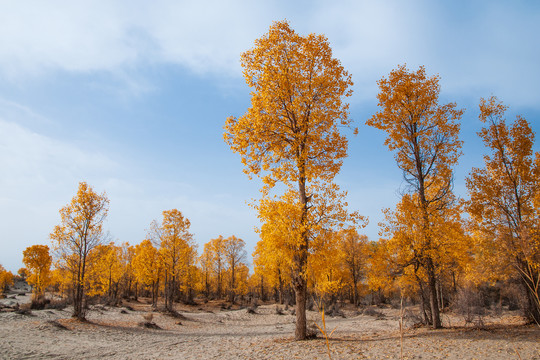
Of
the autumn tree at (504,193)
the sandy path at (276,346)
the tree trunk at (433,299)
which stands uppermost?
the autumn tree at (504,193)

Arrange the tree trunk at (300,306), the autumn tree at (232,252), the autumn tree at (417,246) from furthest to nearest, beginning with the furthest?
the autumn tree at (232,252) → the autumn tree at (417,246) → the tree trunk at (300,306)

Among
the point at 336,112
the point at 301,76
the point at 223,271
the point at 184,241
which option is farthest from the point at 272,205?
the point at 223,271

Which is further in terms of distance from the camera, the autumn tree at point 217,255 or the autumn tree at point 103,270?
the autumn tree at point 217,255

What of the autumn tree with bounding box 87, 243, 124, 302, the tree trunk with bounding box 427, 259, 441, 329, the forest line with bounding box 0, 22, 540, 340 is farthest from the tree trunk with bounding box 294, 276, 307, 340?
the autumn tree with bounding box 87, 243, 124, 302

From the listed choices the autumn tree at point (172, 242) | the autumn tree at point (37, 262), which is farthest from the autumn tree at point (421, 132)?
the autumn tree at point (37, 262)

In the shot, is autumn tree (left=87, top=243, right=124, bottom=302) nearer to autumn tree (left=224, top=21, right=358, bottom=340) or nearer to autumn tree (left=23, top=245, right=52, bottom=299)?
autumn tree (left=23, top=245, right=52, bottom=299)

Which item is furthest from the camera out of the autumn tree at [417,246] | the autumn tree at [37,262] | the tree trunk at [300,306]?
the autumn tree at [37,262]

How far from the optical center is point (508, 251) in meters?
11.9

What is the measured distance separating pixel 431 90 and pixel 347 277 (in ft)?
95.5

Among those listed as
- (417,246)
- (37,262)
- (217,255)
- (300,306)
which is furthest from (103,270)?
(417,246)

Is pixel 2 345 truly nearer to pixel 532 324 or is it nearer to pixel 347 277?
pixel 532 324

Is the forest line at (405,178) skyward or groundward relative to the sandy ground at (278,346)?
skyward

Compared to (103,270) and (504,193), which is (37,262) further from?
(504,193)

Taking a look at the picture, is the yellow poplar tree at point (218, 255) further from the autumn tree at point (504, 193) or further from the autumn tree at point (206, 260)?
the autumn tree at point (504, 193)
